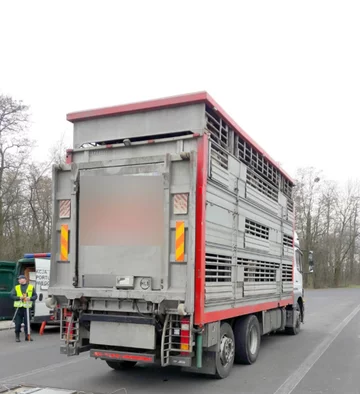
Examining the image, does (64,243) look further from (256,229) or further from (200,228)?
(256,229)

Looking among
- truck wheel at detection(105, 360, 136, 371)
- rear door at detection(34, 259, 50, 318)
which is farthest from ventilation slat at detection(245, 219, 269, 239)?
rear door at detection(34, 259, 50, 318)

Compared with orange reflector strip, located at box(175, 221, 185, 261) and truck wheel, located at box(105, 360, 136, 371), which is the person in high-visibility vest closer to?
truck wheel, located at box(105, 360, 136, 371)

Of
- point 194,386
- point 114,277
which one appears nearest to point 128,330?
point 114,277

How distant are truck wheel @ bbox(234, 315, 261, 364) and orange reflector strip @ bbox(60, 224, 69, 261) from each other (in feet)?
10.2

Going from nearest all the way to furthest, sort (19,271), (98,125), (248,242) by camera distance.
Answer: (98,125), (248,242), (19,271)

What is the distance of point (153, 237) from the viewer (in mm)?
6066

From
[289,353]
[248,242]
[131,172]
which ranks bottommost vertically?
[289,353]

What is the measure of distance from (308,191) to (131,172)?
4667 centimetres

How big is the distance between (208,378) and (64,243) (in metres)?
2.94

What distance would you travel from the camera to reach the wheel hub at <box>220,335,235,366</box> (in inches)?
261

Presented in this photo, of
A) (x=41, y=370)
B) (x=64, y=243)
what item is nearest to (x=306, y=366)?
(x=41, y=370)

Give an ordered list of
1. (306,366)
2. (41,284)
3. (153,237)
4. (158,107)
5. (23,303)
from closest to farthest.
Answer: (153,237)
(158,107)
(306,366)
(23,303)
(41,284)

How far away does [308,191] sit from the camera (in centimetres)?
5044

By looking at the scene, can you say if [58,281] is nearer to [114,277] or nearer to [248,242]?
[114,277]
